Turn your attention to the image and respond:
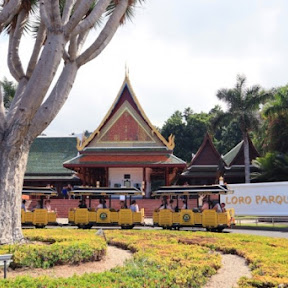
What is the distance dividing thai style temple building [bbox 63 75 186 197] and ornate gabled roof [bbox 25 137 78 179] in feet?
12.3

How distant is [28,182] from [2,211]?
29.2 metres

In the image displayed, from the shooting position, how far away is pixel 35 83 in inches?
402

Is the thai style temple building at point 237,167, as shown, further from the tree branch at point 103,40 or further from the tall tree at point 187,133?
the tree branch at point 103,40

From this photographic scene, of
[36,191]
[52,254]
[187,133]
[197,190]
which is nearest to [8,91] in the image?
[36,191]

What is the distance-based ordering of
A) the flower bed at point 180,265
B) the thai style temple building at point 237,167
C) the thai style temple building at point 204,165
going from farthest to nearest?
1. the thai style temple building at point 204,165
2. the thai style temple building at point 237,167
3. the flower bed at point 180,265

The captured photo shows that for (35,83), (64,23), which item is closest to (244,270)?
(35,83)

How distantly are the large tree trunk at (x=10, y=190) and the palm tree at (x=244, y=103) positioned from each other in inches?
933

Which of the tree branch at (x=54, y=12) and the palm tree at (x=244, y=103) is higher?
the palm tree at (x=244, y=103)

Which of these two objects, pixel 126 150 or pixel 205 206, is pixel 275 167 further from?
pixel 205 206

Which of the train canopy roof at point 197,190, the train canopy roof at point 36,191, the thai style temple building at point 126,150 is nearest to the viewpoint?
the train canopy roof at point 197,190

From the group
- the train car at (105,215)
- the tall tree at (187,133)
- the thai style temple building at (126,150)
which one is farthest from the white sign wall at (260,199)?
the tall tree at (187,133)

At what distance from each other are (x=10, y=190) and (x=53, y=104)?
2.26 metres

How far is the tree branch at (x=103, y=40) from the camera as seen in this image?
10.9 metres

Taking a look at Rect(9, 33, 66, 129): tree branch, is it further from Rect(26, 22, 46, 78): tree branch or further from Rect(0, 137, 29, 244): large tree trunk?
Rect(26, 22, 46, 78): tree branch
